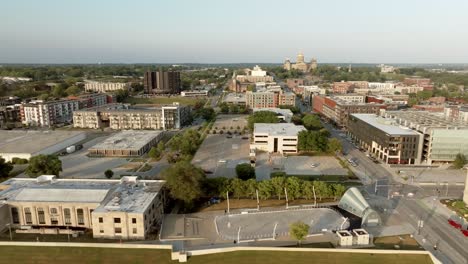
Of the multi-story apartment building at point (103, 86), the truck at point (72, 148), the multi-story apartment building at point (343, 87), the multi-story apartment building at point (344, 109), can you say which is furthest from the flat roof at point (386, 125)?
the multi-story apartment building at point (103, 86)

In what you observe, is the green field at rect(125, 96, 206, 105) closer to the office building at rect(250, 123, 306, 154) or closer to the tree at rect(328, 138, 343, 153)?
the office building at rect(250, 123, 306, 154)

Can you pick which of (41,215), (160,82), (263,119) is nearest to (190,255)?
(41,215)

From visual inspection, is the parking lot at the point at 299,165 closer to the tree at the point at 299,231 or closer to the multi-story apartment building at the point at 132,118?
the tree at the point at 299,231

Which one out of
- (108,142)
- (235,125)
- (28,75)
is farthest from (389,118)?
(28,75)

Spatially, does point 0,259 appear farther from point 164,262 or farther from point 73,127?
point 73,127

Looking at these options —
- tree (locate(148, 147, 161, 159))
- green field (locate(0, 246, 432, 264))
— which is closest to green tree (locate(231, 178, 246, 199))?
green field (locate(0, 246, 432, 264))

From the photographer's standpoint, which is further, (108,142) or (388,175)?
(108,142)
